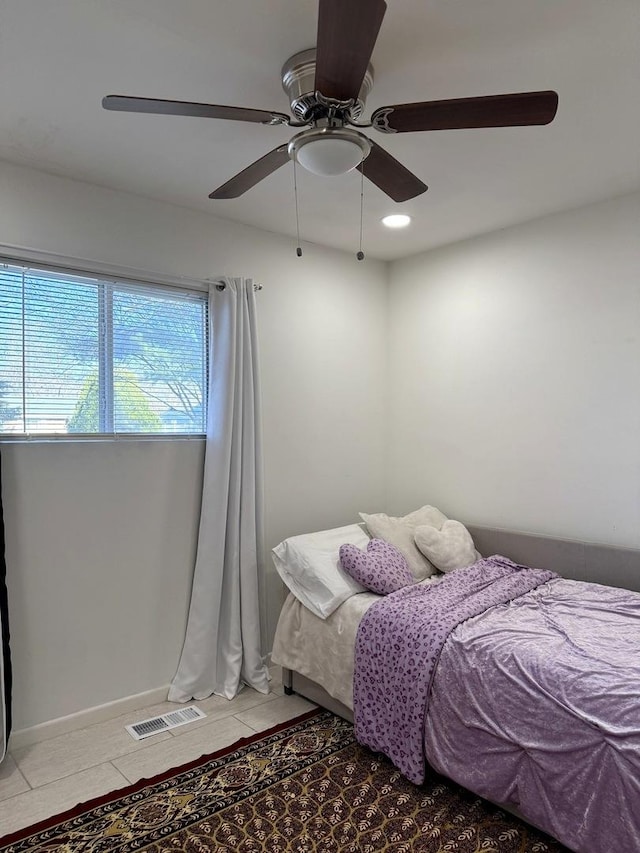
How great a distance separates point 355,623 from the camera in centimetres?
266

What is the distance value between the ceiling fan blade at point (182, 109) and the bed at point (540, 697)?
1.99m

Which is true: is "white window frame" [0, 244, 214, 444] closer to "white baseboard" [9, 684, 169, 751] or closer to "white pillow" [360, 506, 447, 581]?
"white pillow" [360, 506, 447, 581]

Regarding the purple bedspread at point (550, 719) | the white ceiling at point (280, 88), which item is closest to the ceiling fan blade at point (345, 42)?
the white ceiling at point (280, 88)

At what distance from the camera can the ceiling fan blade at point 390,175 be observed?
6.30 feet

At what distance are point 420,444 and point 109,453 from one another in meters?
2.07

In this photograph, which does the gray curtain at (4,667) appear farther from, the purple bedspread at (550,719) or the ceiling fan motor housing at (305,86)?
the ceiling fan motor housing at (305,86)

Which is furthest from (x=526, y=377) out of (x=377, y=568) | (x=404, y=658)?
(x=404, y=658)

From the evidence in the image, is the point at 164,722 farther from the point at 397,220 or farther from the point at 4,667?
the point at 397,220

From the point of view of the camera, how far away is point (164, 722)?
2826 millimetres

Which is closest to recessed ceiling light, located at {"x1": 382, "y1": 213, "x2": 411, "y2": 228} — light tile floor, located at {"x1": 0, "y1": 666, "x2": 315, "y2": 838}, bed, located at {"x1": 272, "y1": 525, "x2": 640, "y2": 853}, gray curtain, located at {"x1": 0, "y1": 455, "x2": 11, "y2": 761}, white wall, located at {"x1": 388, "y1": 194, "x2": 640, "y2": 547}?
white wall, located at {"x1": 388, "y1": 194, "x2": 640, "y2": 547}

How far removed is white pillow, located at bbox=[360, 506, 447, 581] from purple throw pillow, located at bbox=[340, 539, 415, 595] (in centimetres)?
13

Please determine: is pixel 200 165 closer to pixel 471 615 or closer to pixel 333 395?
pixel 333 395

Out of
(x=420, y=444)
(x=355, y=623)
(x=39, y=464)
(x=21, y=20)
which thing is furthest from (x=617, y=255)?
(x=39, y=464)

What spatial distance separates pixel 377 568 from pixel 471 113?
2000mm
